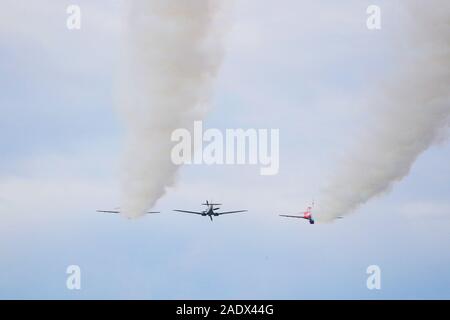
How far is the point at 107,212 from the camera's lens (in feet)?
269
